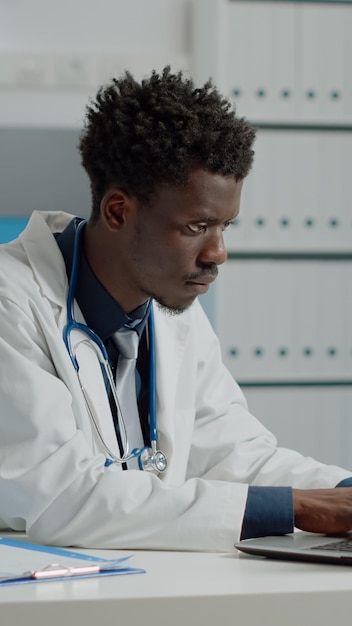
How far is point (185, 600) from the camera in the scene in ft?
2.73

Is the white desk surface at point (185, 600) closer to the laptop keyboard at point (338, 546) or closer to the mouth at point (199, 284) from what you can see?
the laptop keyboard at point (338, 546)

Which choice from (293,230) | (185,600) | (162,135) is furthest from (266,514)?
(293,230)

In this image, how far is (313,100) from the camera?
8.88 ft

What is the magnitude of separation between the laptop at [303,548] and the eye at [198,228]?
44cm

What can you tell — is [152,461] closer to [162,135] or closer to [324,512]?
[324,512]

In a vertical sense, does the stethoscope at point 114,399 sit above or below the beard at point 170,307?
below

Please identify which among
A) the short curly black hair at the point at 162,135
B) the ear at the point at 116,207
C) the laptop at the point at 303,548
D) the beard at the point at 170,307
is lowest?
the laptop at the point at 303,548

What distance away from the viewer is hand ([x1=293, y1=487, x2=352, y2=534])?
1.15m

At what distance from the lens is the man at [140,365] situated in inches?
45.1

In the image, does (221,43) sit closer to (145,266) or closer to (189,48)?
(189,48)

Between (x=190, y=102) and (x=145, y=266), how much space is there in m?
0.24

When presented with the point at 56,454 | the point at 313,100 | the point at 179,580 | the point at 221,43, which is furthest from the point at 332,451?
the point at 179,580

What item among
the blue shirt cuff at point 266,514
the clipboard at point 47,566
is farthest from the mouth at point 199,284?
the clipboard at point 47,566

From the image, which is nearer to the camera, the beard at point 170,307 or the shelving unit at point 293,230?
the beard at point 170,307
